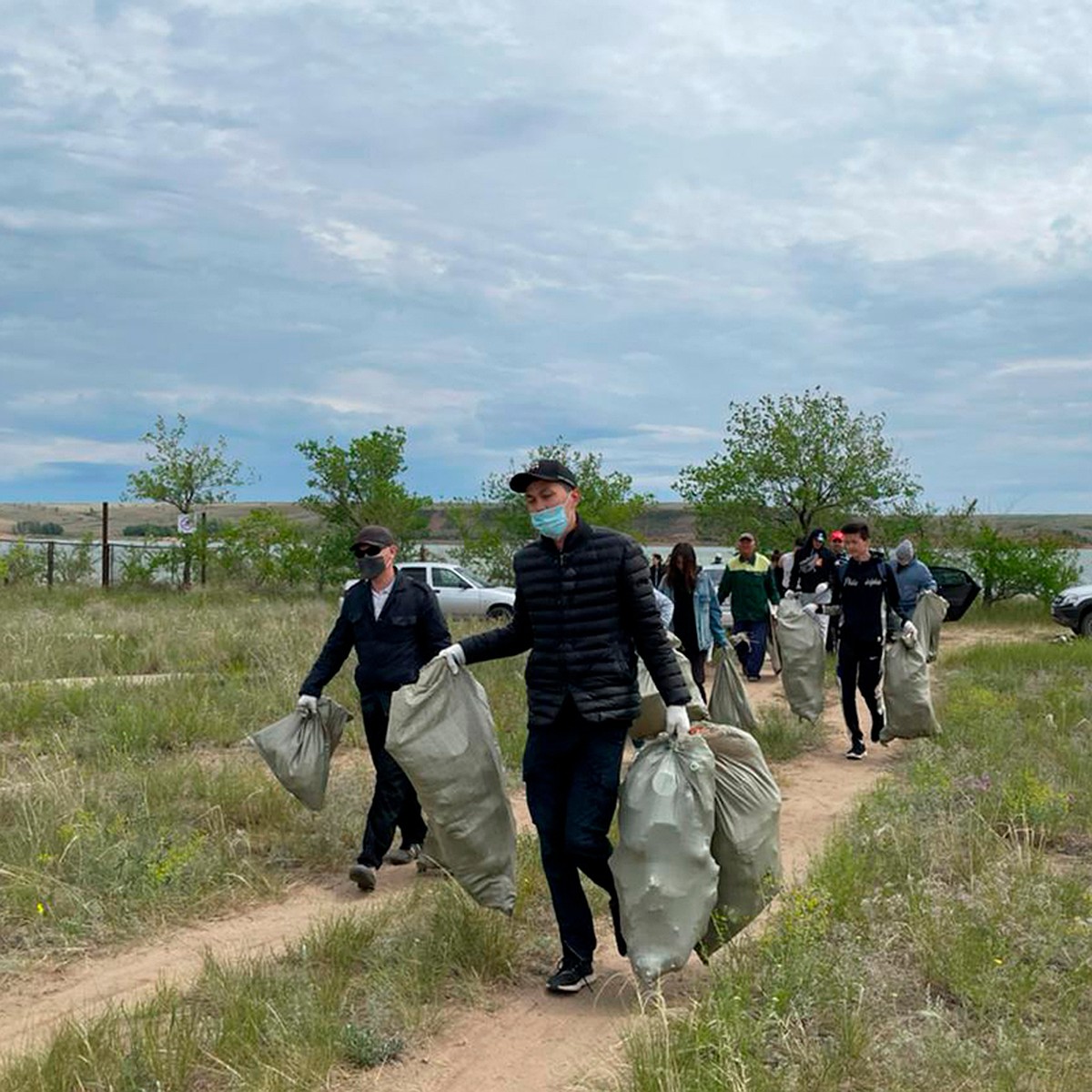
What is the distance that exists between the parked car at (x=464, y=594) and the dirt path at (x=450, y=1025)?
17039mm

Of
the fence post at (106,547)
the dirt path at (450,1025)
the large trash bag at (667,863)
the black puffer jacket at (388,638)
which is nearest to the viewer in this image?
the dirt path at (450,1025)

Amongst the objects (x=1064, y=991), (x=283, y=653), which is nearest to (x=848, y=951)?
(x=1064, y=991)

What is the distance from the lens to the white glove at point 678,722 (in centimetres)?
433

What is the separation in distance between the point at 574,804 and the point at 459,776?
1.65 ft

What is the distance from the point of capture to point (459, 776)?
185 inches

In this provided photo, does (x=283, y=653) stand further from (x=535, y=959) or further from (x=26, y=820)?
(x=535, y=959)

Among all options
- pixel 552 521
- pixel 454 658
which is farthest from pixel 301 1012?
pixel 552 521

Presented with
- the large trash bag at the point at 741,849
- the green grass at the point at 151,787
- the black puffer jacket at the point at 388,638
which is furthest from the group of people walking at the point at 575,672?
the green grass at the point at 151,787

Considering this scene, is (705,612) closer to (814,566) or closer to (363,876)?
(814,566)

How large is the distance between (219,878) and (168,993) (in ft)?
5.36

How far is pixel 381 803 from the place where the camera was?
613 centimetres

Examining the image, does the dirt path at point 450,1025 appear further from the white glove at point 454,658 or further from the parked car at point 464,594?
the parked car at point 464,594

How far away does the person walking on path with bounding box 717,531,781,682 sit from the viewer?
1299 cm

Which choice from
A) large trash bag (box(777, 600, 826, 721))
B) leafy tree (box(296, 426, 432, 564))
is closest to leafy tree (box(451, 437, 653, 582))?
leafy tree (box(296, 426, 432, 564))
